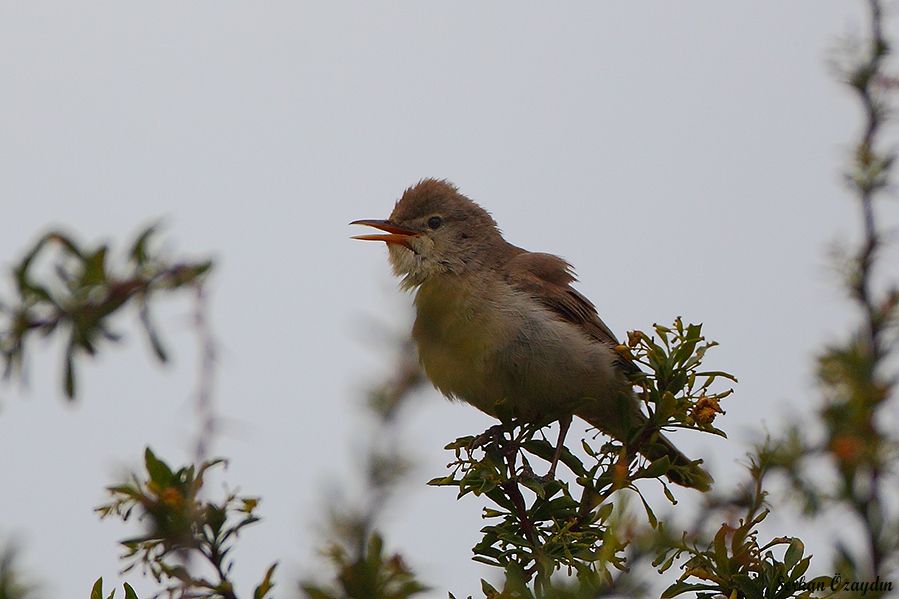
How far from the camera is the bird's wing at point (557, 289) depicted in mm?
5855

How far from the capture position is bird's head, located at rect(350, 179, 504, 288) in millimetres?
6301

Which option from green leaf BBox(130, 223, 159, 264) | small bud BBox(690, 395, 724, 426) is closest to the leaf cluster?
small bud BBox(690, 395, 724, 426)

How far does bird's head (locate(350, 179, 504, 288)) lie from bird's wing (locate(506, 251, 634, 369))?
0.28 metres

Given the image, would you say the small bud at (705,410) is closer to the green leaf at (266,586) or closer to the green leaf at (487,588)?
the green leaf at (487,588)

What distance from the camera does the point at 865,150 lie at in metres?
4.36

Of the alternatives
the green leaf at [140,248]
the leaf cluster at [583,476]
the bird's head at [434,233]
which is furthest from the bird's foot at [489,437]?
the green leaf at [140,248]

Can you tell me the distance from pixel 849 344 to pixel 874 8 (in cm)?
170

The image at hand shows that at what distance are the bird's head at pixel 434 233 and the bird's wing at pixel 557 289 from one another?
282mm

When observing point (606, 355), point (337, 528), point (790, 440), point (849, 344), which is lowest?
point (337, 528)

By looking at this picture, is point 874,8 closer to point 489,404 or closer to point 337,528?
point 489,404

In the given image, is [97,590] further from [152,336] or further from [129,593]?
[152,336]

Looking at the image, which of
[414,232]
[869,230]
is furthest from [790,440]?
[414,232]

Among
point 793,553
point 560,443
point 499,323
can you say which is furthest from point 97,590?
point 499,323

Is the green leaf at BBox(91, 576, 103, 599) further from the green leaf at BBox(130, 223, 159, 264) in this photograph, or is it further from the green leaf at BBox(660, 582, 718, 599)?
the green leaf at BBox(660, 582, 718, 599)
